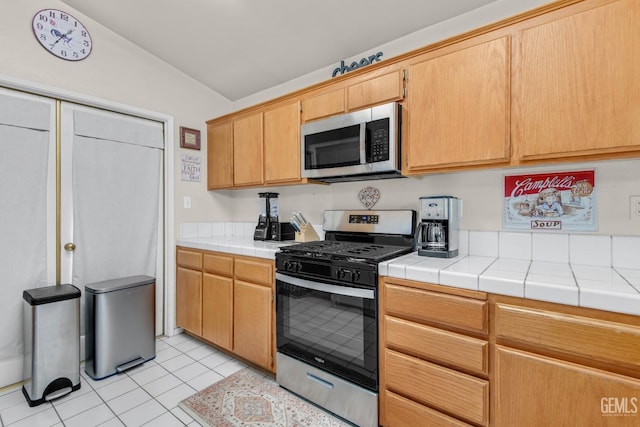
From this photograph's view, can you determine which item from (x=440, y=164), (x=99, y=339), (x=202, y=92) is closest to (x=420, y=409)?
(x=440, y=164)

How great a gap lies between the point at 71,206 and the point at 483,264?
2886mm

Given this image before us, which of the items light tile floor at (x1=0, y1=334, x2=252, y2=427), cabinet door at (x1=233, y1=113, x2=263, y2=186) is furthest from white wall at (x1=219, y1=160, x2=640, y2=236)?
light tile floor at (x1=0, y1=334, x2=252, y2=427)

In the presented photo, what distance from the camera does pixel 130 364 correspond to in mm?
2209

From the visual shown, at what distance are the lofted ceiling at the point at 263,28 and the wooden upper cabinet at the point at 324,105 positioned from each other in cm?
46

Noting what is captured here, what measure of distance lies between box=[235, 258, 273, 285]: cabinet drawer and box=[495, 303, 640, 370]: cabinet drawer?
1.38 meters

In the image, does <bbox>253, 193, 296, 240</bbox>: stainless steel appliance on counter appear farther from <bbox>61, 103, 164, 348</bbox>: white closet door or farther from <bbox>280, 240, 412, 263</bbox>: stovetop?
<bbox>61, 103, 164, 348</bbox>: white closet door

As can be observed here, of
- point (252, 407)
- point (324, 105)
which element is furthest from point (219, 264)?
point (324, 105)

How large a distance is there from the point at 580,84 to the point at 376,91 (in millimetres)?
993

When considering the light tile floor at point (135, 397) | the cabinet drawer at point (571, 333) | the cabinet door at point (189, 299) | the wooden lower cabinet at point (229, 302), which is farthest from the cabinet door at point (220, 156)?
the cabinet drawer at point (571, 333)

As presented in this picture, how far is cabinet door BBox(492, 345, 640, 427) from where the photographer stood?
0.97 meters

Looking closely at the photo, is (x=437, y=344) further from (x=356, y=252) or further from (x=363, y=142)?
(x=363, y=142)

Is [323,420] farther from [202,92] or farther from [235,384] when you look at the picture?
[202,92]

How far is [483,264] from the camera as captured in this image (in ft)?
4.88

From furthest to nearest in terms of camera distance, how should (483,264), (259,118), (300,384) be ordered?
(259,118), (300,384), (483,264)
